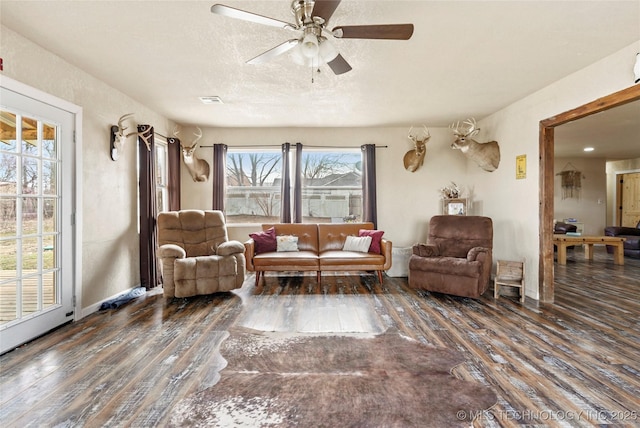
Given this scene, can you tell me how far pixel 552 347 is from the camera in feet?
8.61

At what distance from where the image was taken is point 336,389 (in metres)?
2.03

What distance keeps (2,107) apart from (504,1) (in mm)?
3853

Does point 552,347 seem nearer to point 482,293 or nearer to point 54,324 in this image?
point 482,293

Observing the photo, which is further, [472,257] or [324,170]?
[324,170]

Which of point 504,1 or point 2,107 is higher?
point 504,1

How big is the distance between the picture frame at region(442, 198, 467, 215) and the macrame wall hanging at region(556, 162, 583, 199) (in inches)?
227

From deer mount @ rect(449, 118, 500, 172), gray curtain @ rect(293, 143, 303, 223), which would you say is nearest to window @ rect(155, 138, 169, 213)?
gray curtain @ rect(293, 143, 303, 223)

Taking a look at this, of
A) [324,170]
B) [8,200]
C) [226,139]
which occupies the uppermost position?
[226,139]

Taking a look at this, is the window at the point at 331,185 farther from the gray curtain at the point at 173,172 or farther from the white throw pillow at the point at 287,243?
the gray curtain at the point at 173,172

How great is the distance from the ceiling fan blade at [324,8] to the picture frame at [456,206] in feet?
13.6

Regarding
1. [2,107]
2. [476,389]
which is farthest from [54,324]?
[476,389]

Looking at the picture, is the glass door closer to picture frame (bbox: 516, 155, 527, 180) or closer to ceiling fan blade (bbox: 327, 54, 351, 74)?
ceiling fan blade (bbox: 327, 54, 351, 74)

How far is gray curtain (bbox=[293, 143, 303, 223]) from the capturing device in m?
5.75

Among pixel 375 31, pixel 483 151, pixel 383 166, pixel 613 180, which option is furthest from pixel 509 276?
pixel 613 180
